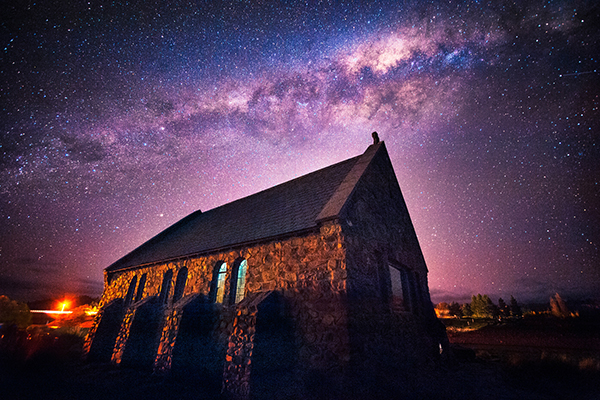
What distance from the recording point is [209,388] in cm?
838

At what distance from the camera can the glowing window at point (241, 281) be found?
10773 mm

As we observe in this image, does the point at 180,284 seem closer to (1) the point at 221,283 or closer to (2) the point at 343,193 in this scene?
(1) the point at 221,283

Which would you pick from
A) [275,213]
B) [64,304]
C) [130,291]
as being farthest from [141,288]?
[64,304]

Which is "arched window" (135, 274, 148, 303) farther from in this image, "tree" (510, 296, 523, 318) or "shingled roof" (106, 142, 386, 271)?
"tree" (510, 296, 523, 318)

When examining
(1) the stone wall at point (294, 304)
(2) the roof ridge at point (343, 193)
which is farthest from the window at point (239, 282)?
(2) the roof ridge at point (343, 193)

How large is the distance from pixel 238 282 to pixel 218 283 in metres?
1.41

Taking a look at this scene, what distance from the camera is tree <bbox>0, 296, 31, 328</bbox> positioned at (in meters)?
46.4

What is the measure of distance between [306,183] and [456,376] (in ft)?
37.9

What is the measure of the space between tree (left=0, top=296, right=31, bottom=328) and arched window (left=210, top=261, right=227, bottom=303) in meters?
63.6

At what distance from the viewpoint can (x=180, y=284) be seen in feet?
44.5

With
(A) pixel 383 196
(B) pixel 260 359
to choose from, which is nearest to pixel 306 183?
(A) pixel 383 196

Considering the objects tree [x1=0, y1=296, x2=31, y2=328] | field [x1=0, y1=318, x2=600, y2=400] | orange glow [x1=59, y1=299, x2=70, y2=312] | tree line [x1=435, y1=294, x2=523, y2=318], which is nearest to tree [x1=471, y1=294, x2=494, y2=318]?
tree line [x1=435, y1=294, x2=523, y2=318]

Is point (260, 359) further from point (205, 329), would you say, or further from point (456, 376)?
point (456, 376)

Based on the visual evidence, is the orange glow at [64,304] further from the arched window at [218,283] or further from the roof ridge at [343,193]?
the roof ridge at [343,193]
